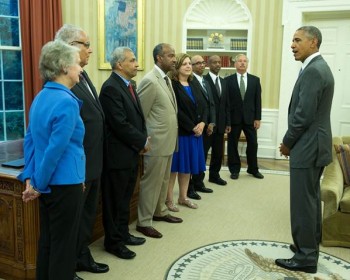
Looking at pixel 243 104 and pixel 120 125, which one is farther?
pixel 243 104

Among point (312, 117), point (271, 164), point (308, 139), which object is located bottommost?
point (271, 164)

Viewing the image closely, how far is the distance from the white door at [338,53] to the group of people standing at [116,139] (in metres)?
1.84

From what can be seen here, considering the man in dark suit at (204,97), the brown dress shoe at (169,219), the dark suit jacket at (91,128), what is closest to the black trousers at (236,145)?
the man in dark suit at (204,97)

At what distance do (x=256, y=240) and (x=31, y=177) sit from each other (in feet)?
6.61

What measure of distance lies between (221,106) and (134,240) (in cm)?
226

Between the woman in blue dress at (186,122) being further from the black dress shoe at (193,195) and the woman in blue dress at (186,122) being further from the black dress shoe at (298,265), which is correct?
the black dress shoe at (298,265)

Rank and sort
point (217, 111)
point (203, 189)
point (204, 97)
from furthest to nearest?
point (217, 111)
point (203, 189)
point (204, 97)

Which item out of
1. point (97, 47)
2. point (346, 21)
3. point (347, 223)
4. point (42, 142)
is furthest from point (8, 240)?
point (346, 21)

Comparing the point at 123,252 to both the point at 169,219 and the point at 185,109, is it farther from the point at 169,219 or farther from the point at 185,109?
the point at 185,109

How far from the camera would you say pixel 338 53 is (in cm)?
621

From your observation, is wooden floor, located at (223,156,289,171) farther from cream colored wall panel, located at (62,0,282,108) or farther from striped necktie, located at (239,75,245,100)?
striped necktie, located at (239,75,245,100)

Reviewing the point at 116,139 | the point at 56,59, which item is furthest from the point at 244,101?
the point at 56,59

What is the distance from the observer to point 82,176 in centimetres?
193

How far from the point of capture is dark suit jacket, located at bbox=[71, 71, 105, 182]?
228 centimetres
